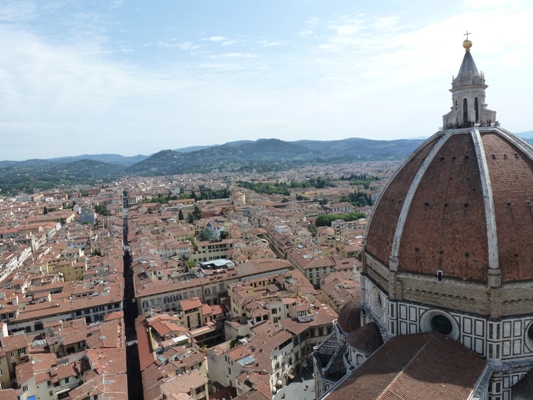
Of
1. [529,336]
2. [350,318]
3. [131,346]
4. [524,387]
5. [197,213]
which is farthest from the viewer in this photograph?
[197,213]

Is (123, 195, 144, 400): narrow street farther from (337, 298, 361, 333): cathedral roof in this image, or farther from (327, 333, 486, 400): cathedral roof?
(327, 333, 486, 400): cathedral roof

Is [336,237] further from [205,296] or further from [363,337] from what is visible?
[363,337]

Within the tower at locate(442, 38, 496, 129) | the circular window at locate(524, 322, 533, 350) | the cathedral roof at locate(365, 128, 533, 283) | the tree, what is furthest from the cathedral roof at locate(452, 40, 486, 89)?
the tree

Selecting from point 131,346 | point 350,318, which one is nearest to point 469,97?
point 350,318

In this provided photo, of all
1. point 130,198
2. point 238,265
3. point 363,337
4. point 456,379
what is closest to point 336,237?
point 238,265

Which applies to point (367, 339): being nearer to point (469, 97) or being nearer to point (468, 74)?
point (469, 97)

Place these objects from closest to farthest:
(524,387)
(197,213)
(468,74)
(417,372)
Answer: (417,372) → (524,387) → (468,74) → (197,213)

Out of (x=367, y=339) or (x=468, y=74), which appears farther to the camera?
(x=468, y=74)
